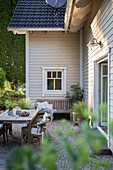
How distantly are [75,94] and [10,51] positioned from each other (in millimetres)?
9923

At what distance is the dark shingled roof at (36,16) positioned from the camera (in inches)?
383

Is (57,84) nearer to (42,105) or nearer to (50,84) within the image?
(50,84)

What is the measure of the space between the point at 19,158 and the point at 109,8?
4689 mm

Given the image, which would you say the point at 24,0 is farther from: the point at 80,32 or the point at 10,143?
the point at 10,143

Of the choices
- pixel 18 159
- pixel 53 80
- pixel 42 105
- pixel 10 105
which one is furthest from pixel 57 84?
pixel 18 159

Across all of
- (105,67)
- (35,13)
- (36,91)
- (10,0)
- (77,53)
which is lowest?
(36,91)

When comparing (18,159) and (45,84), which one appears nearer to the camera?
(18,159)

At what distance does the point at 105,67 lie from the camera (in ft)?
21.7

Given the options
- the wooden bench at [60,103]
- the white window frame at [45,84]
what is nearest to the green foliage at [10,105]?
the wooden bench at [60,103]

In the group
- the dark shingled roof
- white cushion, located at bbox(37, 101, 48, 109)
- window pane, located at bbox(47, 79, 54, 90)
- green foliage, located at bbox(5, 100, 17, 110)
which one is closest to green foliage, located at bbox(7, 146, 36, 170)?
green foliage, located at bbox(5, 100, 17, 110)

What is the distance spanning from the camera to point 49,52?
10.1 m

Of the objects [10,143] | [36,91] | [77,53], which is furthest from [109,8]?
[36,91]

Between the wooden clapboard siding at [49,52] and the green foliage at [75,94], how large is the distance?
433 millimetres

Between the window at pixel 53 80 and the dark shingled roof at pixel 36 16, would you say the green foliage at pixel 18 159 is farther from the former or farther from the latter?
the window at pixel 53 80
